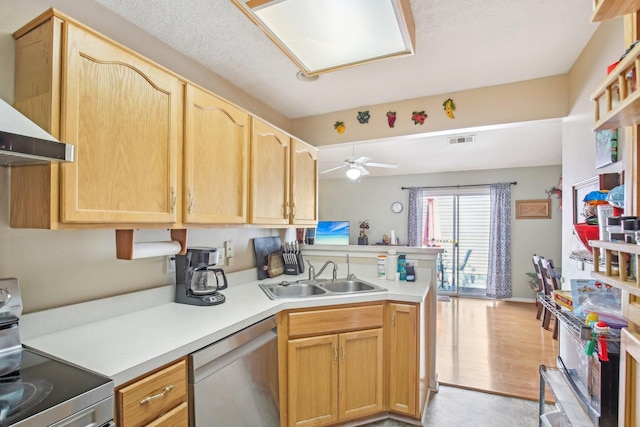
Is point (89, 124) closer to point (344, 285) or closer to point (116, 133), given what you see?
point (116, 133)

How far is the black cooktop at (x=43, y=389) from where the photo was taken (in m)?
0.82

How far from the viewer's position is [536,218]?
18.6ft

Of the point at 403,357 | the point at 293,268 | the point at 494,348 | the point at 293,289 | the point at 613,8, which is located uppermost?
the point at 613,8

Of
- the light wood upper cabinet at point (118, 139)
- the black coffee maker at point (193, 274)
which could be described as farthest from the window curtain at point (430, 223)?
the black coffee maker at point (193, 274)

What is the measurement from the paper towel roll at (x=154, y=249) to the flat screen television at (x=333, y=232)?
524 centimetres

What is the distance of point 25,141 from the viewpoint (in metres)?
0.95

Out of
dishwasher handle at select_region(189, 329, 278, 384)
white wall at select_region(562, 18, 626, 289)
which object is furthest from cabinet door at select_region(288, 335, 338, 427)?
white wall at select_region(562, 18, 626, 289)

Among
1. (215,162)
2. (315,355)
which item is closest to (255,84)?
(215,162)

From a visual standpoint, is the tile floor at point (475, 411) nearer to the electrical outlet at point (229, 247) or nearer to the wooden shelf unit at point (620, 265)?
the electrical outlet at point (229, 247)

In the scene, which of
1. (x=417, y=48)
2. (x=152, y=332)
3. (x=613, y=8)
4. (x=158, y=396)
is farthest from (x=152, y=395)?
(x=417, y=48)

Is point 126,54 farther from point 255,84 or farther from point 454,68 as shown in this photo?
point 454,68

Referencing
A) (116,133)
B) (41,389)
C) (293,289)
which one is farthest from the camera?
(293,289)

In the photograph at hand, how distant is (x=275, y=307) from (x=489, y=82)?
7.46ft

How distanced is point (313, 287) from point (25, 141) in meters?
1.96
